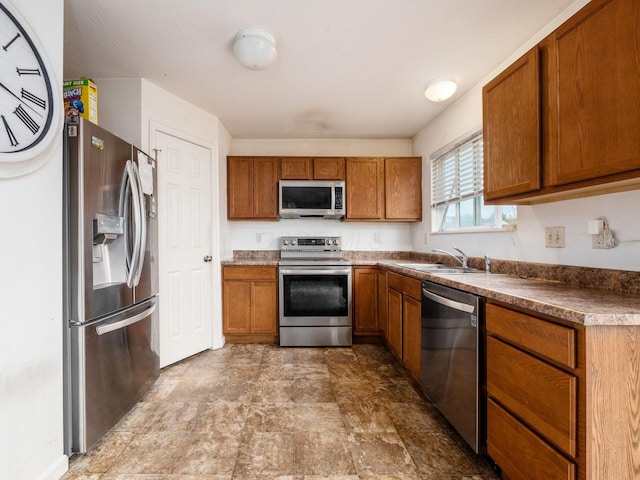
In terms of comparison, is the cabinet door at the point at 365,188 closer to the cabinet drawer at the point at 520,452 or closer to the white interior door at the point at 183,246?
the white interior door at the point at 183,246

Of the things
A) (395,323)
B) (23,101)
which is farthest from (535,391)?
(23,101)

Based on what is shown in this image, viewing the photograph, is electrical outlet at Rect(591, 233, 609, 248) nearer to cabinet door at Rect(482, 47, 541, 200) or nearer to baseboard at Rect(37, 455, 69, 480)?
cabinet door at Rect(482, 47, 541, 200)

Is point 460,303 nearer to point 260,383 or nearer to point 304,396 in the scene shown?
point 304,396

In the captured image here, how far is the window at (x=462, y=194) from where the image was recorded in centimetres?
Answer: 231

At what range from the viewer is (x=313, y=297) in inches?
122

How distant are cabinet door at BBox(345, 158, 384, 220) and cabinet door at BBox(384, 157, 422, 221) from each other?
7 centimetres

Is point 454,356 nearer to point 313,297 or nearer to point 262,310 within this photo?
point 313,297

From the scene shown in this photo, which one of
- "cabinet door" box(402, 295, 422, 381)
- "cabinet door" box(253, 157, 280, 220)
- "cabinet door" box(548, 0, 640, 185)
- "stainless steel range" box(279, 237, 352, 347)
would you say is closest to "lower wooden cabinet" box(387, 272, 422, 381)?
"cabinet door" box(402, 295, 422, 381)

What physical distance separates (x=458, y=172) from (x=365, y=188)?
1.07 meters

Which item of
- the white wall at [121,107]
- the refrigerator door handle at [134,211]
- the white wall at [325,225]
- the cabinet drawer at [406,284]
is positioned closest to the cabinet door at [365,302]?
the cabinet drawer at [406,284]

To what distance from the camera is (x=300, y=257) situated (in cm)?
356

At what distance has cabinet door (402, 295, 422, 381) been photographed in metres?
2.14

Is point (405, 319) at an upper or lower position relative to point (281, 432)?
upper

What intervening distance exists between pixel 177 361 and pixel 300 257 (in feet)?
5.40
